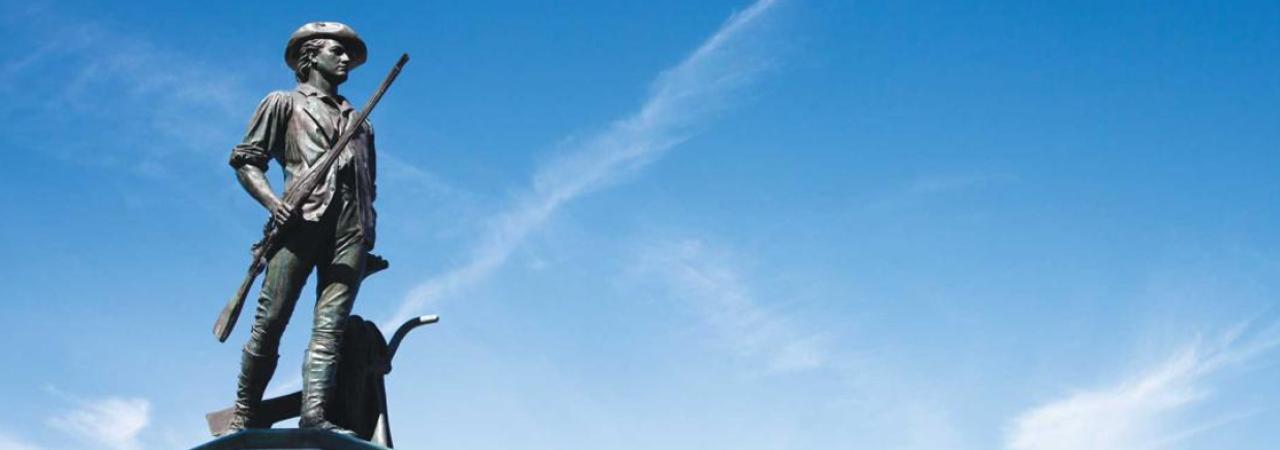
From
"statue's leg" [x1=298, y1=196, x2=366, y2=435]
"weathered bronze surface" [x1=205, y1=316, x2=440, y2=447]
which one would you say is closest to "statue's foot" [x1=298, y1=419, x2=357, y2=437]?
"statue's leg" [x1=298, y1=196, x2=366, y2=435]

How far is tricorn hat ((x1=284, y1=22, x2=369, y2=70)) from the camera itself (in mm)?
11016

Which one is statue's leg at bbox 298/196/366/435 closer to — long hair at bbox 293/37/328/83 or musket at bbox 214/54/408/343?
musket at bbox 214/54/408/343

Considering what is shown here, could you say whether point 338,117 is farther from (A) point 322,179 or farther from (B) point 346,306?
(B) point 346,306

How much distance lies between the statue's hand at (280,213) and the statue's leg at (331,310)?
14.6 inches

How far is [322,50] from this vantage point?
1101 centimetres

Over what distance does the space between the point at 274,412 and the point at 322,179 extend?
1.70 meters

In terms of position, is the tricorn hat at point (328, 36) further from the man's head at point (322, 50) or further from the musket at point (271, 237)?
the musket at point (271, 237)

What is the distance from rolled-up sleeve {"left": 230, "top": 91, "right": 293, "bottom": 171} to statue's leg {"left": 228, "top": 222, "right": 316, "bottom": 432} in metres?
0.82

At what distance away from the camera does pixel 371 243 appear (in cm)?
1038

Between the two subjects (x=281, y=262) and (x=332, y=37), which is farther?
(x=332, y=37)

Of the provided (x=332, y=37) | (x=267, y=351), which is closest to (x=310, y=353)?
(x=267, y=351)

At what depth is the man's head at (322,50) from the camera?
11008 millimetres

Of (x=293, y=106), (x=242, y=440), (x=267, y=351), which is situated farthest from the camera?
(x=293, y=106)

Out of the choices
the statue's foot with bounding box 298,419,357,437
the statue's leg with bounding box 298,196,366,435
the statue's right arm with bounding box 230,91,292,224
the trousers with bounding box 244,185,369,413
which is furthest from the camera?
the statue's right arm with bounding box 230,91,292,224
